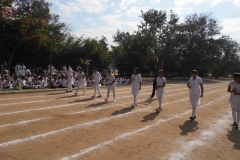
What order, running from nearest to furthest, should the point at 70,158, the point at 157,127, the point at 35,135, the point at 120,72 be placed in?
1. the point at 70,158
2. the point at 35,135
3. the point at 157,127
4. the point at 120,72

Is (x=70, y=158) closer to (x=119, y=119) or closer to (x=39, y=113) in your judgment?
(x=119, y=119)

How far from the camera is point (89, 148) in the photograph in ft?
15.5

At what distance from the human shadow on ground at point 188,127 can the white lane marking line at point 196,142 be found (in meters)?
0.34

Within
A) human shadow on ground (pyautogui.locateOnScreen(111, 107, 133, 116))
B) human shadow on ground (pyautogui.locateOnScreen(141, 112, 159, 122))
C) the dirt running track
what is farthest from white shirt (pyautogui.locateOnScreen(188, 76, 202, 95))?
human shadow on ground (pyautogui.locateOnScreen(111, 107, 133, 116))

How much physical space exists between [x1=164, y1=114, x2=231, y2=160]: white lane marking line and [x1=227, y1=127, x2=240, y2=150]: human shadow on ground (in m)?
0.29

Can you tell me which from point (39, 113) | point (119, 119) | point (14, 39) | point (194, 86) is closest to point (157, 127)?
point (119, 119)

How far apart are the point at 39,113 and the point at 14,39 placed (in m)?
13.1

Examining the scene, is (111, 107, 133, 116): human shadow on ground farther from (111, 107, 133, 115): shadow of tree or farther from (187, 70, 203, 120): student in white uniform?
(187, 70, 203, 120): student in white uniform

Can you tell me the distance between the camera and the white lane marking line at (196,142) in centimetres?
456

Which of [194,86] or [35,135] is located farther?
[194,86]

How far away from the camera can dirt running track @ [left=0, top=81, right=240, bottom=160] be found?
14.8ft

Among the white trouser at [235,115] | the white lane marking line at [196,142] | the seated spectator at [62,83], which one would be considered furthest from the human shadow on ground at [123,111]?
the seated spectator at [62,83]

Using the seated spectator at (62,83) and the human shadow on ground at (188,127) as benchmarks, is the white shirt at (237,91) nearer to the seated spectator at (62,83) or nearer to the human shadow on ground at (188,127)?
the human shadow on ground at (188,127)

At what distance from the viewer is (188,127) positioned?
6.76 m
